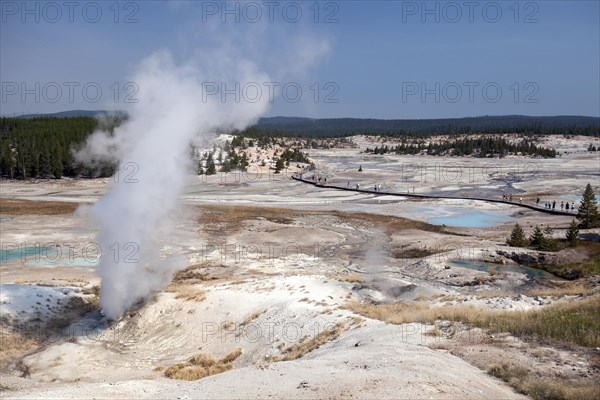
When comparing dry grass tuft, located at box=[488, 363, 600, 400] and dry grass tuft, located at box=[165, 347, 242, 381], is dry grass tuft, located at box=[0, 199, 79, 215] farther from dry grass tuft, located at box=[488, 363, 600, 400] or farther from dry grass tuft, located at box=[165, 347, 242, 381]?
dry grass tuft, located at box=[488, 363, 600, 400]

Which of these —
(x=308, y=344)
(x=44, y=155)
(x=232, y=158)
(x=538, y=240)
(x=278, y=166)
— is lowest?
(x=308, y=344)

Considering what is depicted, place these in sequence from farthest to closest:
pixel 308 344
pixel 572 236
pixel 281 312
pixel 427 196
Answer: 1. pixel 427 196
2. pixel 572 236
3. pixel 281 312
4. pixel 308 344

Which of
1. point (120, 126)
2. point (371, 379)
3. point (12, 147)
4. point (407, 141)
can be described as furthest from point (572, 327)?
point (407, 141)

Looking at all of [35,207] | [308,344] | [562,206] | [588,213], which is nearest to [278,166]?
[35,207]

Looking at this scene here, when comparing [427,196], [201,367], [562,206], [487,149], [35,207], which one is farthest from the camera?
[487,149]

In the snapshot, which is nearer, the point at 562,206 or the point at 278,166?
the point at 562,206

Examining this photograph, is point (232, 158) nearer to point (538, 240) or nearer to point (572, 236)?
point (538, 240)

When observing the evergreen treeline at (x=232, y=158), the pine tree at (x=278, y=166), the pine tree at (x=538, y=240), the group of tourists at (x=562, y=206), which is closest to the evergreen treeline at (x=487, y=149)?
the evergreen treeline at (x=232, y=158)
